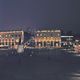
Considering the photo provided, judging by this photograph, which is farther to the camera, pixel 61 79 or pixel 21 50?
pixel 21 50

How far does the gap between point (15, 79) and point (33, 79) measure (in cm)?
92

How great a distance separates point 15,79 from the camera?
18.9 metres

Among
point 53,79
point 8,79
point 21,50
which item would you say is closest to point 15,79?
point 8,79

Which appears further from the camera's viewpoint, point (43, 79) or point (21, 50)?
point (21, 50)

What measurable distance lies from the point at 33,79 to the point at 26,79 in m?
0.37

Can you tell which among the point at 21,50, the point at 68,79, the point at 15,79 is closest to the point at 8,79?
the point at 15,79

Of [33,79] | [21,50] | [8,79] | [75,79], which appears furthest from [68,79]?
[21,50]

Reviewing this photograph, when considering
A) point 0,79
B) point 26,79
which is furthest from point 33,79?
point 0,79

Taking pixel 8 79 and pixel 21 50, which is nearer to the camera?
pixel 8 79

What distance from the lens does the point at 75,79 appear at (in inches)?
769

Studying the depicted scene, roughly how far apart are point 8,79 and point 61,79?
9.01ft

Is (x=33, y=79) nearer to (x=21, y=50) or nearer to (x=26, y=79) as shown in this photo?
(x=26, y=79)

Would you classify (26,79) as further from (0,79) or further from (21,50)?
(21,50)

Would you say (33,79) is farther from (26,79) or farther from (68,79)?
(68,79)
